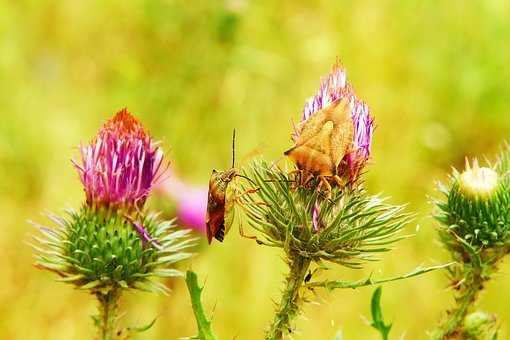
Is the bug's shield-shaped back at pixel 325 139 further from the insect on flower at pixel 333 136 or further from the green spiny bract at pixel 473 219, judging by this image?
the green spiny bract at pixel 473 219

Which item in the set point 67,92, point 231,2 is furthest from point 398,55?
point 67,92

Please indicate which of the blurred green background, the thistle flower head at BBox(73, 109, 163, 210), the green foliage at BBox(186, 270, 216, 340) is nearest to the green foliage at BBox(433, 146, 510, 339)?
the green foliage at BBox(186, 270, 216, 340)

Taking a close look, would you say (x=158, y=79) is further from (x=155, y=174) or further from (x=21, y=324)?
(x=155, y=174)

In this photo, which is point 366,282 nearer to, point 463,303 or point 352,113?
point 352,113

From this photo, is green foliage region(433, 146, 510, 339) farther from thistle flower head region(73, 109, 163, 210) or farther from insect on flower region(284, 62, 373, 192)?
thistle flower head region(73, 109, 163, 210)

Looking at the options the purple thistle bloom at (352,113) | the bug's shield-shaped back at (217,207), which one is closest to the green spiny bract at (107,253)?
the bug's shield-shaped back at (217,207)
